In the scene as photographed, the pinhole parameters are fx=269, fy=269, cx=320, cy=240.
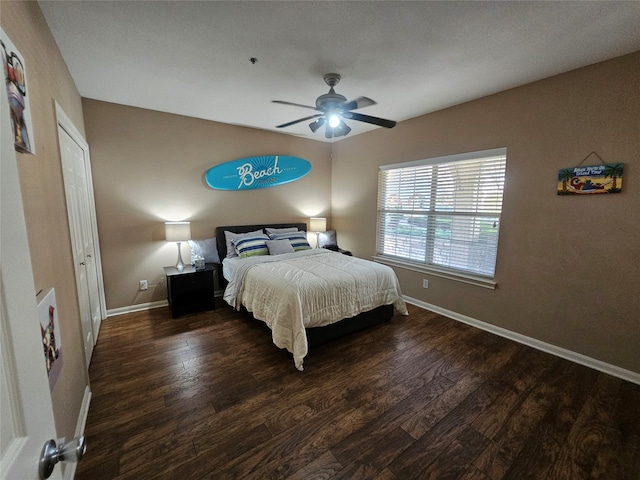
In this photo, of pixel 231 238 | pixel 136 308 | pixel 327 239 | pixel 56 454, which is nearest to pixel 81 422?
pixel 56 454

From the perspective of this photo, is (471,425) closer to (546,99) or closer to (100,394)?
(100,394)

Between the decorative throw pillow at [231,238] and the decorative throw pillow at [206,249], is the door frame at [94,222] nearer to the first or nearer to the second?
the decorative throw pillow at [206,249]

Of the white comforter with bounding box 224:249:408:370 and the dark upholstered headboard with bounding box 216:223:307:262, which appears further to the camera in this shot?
the dark upholstered headboard with bounding box 216:223:307:262

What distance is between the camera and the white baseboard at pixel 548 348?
2.26 m

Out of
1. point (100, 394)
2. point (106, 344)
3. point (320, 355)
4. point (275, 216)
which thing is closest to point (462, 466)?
point (320, 355)

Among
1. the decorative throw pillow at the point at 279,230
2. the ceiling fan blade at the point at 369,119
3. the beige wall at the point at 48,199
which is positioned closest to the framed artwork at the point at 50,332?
the beige wall at the point at 48,199

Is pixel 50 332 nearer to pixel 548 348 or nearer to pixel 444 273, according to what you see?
pixel 444 273

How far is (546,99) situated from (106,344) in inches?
192

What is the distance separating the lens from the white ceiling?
1.68 m

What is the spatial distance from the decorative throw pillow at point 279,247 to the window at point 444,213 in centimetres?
148

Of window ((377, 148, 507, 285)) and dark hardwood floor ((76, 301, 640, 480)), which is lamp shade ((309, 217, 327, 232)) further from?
dark hardwood floor ((76, 301, 640, 480))

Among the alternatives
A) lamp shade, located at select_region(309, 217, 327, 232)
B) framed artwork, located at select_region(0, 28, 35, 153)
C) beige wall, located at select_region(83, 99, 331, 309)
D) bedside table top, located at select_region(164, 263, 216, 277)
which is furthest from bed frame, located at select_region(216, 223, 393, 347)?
framed artwork, located at select_region(0, 28, 35, 153)

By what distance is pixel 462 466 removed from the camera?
152 centimetres

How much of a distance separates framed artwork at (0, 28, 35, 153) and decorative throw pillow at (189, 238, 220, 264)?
2.57 metres
